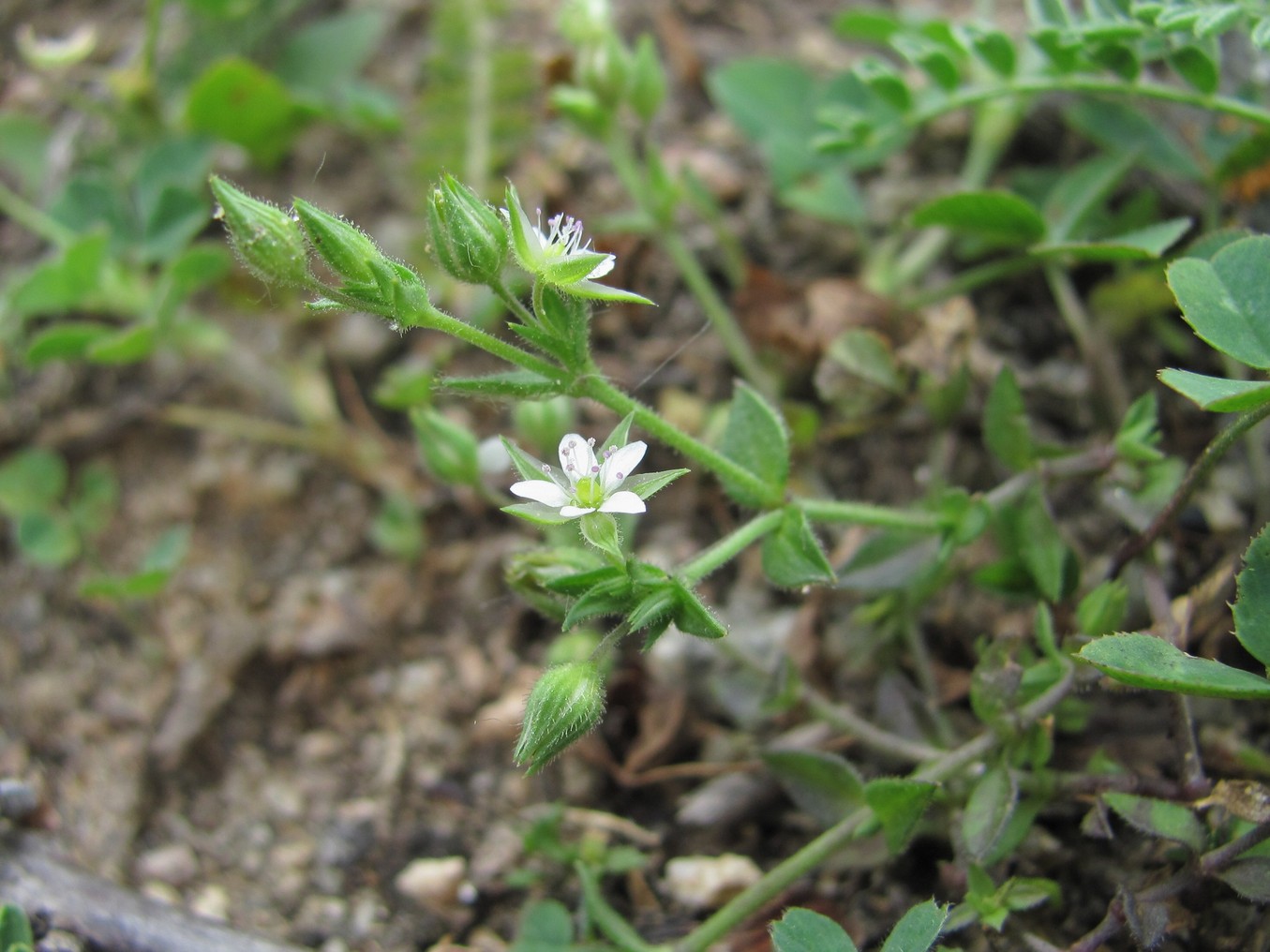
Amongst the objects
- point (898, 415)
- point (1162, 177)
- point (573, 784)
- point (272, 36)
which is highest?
point (272, 36)

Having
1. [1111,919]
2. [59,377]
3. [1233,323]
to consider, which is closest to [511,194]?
[1233,323]

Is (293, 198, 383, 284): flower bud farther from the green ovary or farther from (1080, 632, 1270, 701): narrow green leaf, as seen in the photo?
(1080, 632, 1270, 701): narrow green leaf

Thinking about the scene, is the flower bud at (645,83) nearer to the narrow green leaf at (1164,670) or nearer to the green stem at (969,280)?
the green stem at (969,280)

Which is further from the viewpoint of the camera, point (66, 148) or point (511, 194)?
point (66, 148)

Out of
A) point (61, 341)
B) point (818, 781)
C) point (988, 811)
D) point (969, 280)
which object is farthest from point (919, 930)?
point (61, 341)

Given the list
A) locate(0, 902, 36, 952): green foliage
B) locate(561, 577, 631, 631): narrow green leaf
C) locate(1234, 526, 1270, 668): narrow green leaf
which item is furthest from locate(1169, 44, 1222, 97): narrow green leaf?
locate(0, 902, 36, 952): green foliage

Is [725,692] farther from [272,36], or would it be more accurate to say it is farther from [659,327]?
[272,36]

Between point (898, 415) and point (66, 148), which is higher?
point (66, 148)
